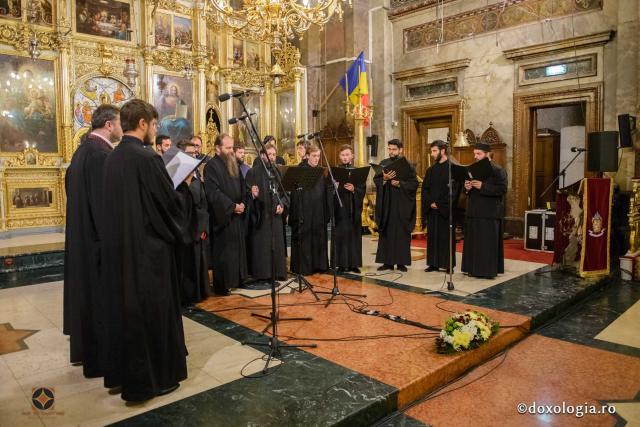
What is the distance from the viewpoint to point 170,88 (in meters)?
11.8

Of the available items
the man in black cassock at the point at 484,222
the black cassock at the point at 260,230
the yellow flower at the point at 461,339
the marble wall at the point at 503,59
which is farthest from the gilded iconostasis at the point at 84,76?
the yellow flower at the point at 461,339

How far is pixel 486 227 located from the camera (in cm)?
657

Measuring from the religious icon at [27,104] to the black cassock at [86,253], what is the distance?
25.8 feet

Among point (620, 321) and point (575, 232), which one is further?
point (575, 232)

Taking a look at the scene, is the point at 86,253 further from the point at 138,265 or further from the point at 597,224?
the point at 597,224

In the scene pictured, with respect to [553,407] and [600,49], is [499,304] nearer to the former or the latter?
[553,407]

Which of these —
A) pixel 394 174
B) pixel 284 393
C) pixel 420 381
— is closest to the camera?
pixel 284 393

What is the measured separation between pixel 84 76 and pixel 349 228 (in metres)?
7.62

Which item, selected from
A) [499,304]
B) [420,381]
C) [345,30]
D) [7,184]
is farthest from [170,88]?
[420,381]

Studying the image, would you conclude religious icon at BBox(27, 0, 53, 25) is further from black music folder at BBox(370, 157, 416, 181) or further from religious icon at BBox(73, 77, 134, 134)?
black music folder at BBox(370, 157, 416, 181)

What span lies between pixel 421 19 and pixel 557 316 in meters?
9.13

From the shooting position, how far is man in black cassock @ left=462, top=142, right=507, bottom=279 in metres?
6.46

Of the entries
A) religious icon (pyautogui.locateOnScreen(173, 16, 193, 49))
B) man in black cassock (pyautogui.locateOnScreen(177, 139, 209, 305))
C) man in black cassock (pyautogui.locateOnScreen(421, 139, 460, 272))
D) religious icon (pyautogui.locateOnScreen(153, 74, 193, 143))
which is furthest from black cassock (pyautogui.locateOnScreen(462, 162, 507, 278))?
religious icon (pyautogui.locateOnScreen(173, 16, 193, 49))

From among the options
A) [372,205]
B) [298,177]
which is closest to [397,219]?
[298,177]
